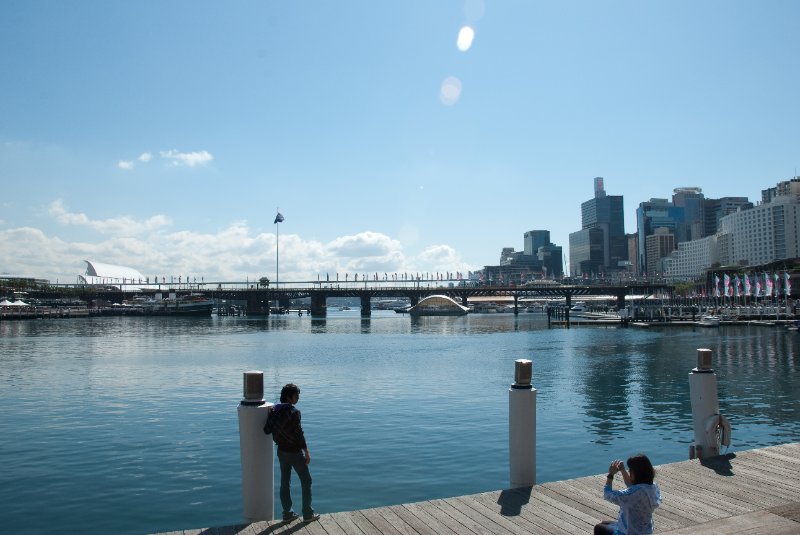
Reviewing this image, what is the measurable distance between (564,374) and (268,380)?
20575 mm

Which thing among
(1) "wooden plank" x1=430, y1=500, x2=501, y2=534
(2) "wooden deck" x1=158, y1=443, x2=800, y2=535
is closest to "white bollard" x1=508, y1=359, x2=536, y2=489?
(2) "wooden deck" x1=158, y1=443, x2=800, y2=535

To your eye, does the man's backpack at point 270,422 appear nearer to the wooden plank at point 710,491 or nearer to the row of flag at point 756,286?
the wooden plank at point 710,491

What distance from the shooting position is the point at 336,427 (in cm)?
2620

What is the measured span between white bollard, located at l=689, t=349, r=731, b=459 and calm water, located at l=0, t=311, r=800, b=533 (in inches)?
245

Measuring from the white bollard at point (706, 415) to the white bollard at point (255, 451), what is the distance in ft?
26.1

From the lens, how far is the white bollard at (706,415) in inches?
494

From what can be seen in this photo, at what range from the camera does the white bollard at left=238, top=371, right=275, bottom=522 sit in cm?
949

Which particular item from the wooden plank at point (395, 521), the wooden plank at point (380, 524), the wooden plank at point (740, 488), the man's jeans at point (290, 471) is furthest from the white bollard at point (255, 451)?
the wooden plank at point (740, 488)

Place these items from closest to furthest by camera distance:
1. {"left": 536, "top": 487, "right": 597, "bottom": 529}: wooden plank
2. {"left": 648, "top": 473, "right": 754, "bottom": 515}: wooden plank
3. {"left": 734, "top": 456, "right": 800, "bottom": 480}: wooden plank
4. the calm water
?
{"left": 536, "top": 487, "right": 597, "bottom": 529}: wooden plank < {"left": 648, "top": 473, "right": 754, "bottom": 515}: wooden plank < {"left": 734, "top": 456, "right": 800, "bottom": 480}: wooden plank < the calm water

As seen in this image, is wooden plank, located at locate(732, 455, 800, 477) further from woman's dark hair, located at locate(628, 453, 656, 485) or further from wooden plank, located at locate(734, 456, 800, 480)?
woman's dark hair, located at locate(628, 453, 656, 485)

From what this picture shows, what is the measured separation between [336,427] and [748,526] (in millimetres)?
19196

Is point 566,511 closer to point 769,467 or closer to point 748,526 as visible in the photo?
point 748,526

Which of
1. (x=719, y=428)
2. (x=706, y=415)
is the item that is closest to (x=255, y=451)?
(x=706, y=415)

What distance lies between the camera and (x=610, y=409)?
3120 cm
